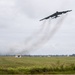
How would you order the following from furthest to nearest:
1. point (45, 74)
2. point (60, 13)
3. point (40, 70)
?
1. point (60, 13)
2. point (40, 70)
3. point (45, 74)

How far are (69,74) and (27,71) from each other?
8539 millimetres

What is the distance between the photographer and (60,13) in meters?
60.9

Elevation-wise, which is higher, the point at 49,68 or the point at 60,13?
the point at 60,13

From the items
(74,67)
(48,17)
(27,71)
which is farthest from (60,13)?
(27,71)

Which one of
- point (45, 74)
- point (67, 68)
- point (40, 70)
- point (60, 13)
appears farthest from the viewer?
point (60, 13)

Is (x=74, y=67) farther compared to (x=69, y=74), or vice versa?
(x=74, y=67)

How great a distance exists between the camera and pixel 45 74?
153ft

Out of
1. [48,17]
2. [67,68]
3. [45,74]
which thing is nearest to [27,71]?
[45,74]

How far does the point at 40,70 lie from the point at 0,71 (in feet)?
26.1

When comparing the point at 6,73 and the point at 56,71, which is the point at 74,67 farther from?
the point at 6,73

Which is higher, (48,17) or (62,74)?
(48,17)

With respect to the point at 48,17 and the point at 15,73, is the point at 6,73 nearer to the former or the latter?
the point at 15,73

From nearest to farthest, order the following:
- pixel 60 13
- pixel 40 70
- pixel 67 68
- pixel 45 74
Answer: pixel 45 74 < pixel 40 70 < pixel 67 68 < pixel 60 13

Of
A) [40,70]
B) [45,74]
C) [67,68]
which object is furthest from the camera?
[67,68]
